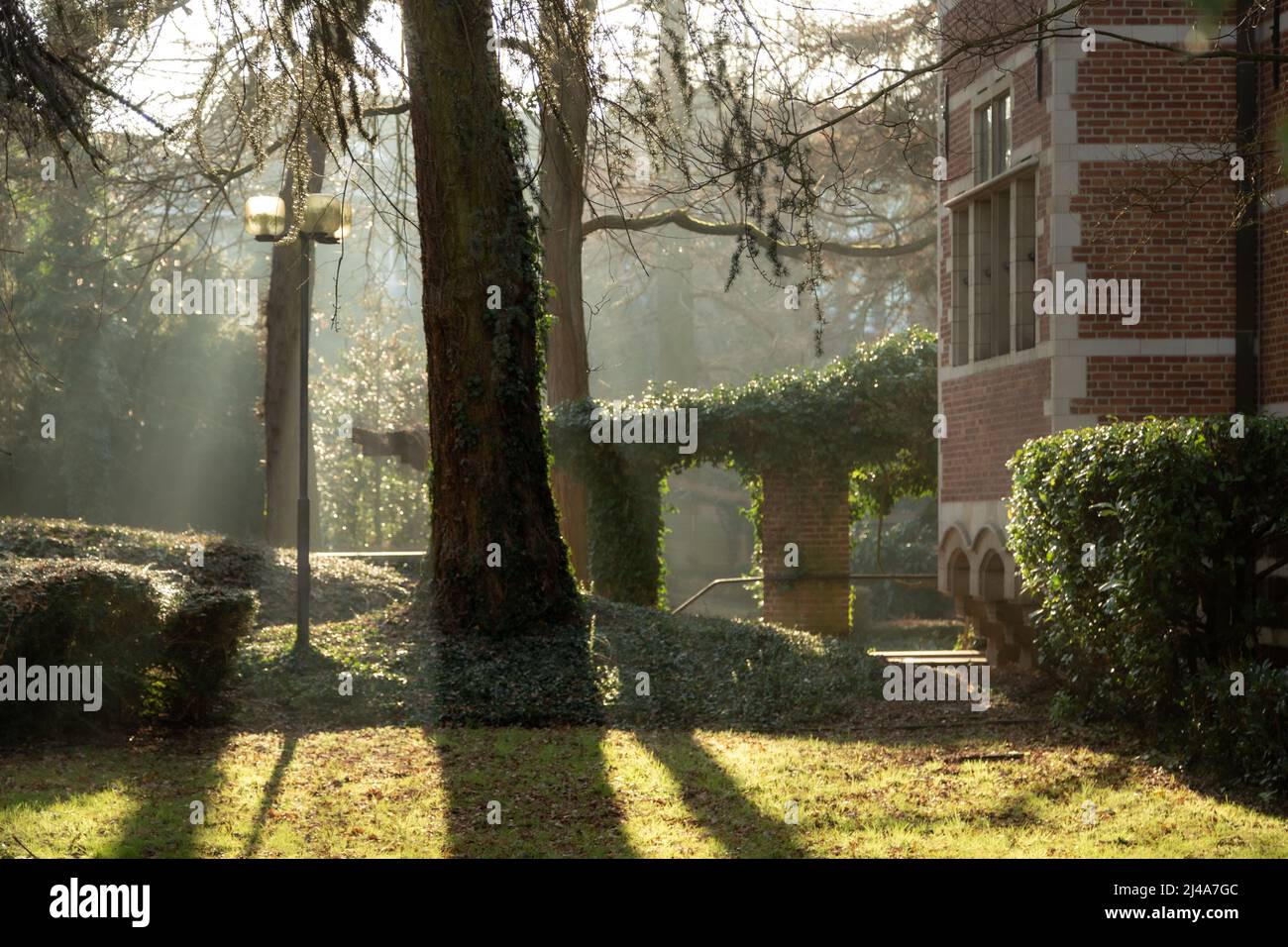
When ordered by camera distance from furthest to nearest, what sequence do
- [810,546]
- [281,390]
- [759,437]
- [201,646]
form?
[281,390] < [810,546] < [759,437] < [201,646]

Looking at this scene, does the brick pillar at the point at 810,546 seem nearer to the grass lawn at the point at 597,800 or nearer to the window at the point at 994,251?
the window at the point at 994,251

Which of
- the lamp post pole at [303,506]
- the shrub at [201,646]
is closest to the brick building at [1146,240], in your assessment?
the lamp post pole at [303,506]

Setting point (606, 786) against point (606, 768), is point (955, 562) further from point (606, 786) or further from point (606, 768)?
point (606, 786)

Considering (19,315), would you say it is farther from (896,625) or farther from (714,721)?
(714,721)

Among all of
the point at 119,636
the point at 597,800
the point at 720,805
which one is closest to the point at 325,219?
the point at 119,636

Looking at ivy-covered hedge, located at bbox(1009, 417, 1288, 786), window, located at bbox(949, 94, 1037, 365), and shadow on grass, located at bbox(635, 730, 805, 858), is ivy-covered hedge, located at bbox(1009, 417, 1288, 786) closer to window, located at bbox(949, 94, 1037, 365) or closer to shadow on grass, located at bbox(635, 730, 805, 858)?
shadow on grass, located at bbox(635, 730, 805, 858)

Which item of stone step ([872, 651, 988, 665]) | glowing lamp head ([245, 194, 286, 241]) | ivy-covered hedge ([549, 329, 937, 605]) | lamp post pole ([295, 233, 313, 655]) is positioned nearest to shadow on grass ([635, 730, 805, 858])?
lamp post pole ([295, 233, 313, 655])

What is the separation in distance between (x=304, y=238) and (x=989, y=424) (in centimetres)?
703

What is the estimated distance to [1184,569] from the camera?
8.60 meters

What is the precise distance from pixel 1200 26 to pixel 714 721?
711 cm

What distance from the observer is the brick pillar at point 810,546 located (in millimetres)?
20719

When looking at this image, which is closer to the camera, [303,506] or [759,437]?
[303,506]

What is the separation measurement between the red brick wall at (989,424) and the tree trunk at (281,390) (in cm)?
1177
